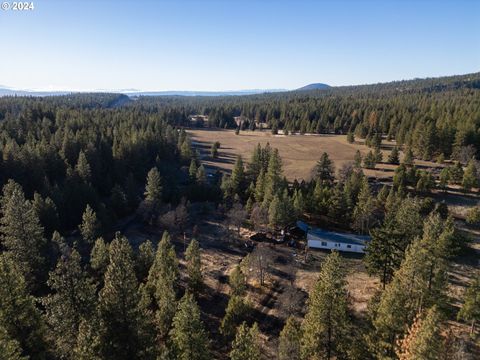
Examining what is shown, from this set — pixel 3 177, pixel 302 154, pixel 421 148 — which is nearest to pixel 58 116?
pixel 3 177

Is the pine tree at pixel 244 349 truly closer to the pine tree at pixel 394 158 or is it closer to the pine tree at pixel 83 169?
the pine tree at pixel 83 169

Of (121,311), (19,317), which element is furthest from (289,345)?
(19,317)

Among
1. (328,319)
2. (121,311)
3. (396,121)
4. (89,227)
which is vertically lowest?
(89,227)

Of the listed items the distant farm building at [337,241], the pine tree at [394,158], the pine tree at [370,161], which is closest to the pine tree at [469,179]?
the pine tree at [370,161]

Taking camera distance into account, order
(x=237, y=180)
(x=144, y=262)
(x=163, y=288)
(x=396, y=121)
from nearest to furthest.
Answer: (x=163, y=288)
(x=144, y=262)
(x=237, y=180)
(x=396, y=121)

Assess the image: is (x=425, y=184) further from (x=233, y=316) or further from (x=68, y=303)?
(x=68, y=303)
